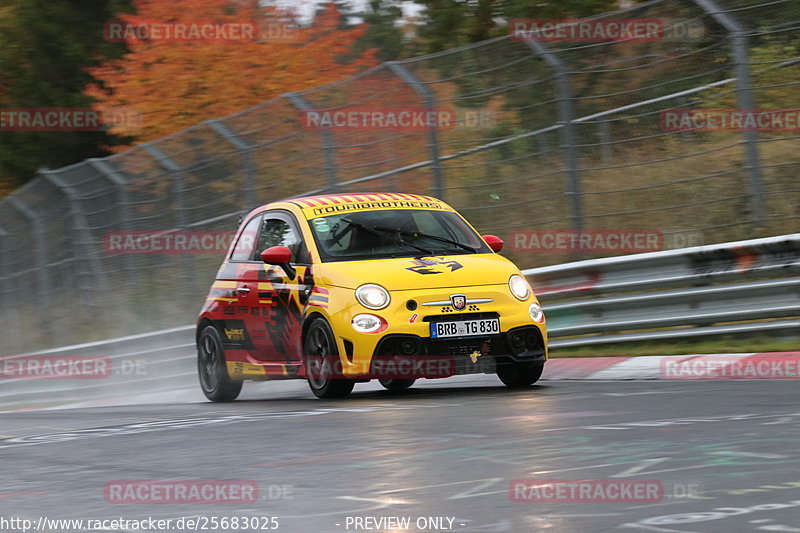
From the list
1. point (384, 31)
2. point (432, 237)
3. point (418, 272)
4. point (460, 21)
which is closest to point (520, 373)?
point (418, 272)

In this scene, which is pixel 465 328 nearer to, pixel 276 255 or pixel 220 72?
pixel 276 255

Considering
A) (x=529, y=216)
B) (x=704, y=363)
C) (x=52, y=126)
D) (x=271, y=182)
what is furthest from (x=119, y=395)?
(x=52, y=126)

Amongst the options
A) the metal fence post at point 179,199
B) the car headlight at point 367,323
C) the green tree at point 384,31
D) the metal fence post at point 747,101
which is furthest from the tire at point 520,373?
the green tree at point 384,31

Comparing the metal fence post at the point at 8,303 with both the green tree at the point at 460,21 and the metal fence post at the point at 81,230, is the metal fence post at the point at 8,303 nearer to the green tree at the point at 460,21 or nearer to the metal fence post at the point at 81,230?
the metal fence post at the point at 81,230

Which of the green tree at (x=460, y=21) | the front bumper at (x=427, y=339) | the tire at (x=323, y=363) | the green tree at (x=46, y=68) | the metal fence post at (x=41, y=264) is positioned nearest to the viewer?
the front bumper at (x=427, y=339)

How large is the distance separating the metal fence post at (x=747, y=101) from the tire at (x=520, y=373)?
295cm

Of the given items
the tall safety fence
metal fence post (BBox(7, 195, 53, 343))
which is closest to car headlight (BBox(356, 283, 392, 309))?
the tall safety fence

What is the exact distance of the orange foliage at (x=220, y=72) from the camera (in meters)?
28.9

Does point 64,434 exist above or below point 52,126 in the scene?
below

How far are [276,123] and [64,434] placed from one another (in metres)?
7.65

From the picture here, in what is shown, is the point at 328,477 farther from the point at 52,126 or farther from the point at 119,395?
the point at 52,126

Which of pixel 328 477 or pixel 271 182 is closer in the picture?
pixel 328 477

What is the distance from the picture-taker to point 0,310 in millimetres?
25750

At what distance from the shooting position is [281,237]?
12055 millimetres
